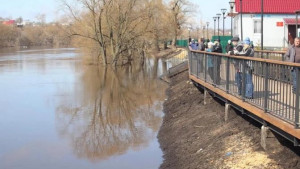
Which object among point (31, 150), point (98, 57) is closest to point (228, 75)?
point (31, 150)

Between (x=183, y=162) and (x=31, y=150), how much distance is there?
17.4 feet

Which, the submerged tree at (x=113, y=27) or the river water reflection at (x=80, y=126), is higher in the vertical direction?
the submerged tree at (x=113, y=27)

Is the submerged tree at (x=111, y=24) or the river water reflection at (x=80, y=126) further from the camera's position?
the submerged tree at (x=111, y=24)

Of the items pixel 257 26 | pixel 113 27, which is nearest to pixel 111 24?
pixel 113 27

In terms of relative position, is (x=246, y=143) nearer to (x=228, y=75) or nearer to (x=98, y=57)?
(x=228, y=75)

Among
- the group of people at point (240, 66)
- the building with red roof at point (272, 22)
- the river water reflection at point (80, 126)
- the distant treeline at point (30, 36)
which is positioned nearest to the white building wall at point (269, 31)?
the building with red roof at point (272, 22)

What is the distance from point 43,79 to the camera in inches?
1275

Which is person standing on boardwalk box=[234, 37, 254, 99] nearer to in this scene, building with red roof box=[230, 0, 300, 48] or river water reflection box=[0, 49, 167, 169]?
river water reflection box=[0, 49, 167, 169]

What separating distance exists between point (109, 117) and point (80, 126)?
5.78ft

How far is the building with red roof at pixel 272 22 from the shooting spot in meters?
35.6

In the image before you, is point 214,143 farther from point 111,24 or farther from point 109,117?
point 111,24

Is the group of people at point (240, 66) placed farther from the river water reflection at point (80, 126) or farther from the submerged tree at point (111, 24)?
the submerged tree at point (111, 24)

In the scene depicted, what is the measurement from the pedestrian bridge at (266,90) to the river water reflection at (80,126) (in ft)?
9.55

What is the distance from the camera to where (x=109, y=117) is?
17.0 m
